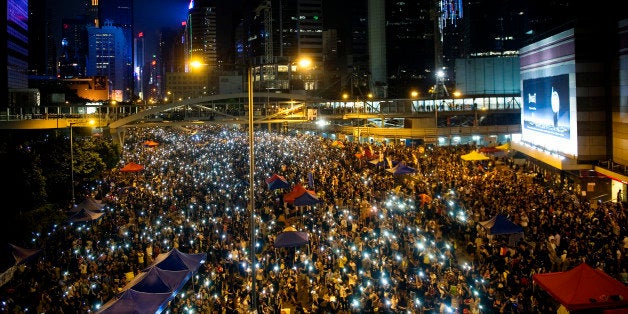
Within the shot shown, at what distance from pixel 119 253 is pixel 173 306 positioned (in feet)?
14.3

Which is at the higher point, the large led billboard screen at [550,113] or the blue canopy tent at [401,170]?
the large led billboard screen at [550,113]

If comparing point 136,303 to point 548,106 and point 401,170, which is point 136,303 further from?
point 548,106

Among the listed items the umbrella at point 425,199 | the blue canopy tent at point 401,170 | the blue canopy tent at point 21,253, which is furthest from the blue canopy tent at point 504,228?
the blue canopy tent at point 21,253

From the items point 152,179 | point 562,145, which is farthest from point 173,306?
point 562,145

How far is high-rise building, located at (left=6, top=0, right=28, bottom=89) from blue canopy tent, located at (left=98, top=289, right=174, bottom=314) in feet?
219

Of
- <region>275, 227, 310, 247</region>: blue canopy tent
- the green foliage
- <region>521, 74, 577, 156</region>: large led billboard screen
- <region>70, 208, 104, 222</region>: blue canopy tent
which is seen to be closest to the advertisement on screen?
<region>521, 74, 577, 156</region>: large led billboard screen

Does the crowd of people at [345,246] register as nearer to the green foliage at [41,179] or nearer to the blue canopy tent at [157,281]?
the blue canopy tent at [157,281]

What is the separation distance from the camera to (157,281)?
12.7 metres

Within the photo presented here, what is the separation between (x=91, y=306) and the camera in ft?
46.8

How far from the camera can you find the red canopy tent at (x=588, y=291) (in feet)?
35.3

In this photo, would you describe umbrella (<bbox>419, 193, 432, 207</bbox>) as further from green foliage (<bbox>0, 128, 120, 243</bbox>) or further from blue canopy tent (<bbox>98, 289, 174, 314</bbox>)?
green foliage (<bbox>0, 128, 120, 243</bbox>)

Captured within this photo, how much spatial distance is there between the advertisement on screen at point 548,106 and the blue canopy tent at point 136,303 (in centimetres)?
2165

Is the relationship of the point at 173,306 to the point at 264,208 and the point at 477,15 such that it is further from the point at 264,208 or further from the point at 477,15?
the point at 477,15

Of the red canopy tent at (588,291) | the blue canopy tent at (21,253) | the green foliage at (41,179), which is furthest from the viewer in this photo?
the green foliage at (41,179)
